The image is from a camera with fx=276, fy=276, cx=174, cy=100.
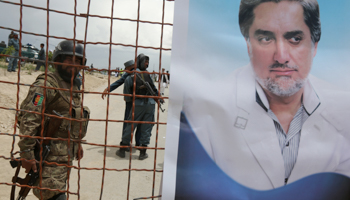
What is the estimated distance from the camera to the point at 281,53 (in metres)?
1.25

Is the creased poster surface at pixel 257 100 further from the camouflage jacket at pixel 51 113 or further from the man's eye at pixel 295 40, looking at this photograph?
the camouflage jacket at pixel 51 113

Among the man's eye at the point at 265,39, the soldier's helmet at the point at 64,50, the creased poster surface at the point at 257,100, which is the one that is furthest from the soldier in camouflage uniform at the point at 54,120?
the man's eye at the point at 265,39

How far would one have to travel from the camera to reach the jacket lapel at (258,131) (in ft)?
4.09

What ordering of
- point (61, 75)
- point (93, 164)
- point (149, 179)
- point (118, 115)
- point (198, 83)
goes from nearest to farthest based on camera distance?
point (198, 83), point (61, 75), point (149, 179), point (93, 164), point (118, 115)

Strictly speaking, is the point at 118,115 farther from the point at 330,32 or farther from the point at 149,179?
the point at 330,32

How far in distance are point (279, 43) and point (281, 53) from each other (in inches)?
1.8

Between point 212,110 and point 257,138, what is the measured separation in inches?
9.5

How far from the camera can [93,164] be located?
3.90m

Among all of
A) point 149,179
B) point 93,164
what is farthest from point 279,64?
point 93,164

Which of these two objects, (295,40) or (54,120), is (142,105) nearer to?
(54,120)

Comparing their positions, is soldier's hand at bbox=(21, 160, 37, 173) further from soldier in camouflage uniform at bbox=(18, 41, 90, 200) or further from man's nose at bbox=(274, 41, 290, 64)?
man's nose at bbox=(274, 41, 290, 64)

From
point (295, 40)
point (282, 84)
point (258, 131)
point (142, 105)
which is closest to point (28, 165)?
point (258, 131)

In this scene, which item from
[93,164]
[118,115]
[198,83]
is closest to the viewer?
[198,83]

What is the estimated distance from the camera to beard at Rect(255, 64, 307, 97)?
127cm
